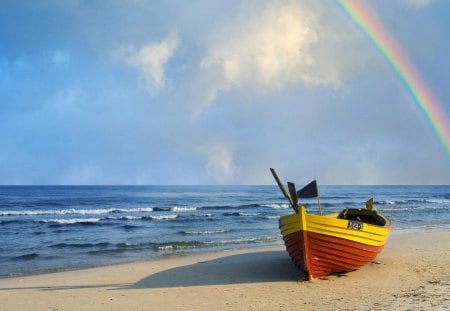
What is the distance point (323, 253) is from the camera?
34.7 feet

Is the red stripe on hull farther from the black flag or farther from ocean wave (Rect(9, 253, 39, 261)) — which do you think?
ocean wave (Rect(9, 253, 39, 261))

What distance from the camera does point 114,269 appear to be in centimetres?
1379

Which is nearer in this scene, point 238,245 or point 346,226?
point 346,226

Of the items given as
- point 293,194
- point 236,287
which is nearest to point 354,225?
point 293,194

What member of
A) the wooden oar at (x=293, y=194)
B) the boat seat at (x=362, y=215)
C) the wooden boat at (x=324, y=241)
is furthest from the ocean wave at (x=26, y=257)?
the boat seat at (x=362, y=215)

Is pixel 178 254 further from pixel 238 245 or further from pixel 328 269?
pixel 328 269

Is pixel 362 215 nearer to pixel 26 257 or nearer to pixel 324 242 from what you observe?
pixel 324 242

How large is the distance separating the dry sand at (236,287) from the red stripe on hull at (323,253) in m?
0.28

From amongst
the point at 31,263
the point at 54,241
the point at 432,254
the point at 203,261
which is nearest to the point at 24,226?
the point at 54,241

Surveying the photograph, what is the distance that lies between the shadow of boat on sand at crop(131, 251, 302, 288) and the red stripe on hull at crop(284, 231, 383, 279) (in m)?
0.63

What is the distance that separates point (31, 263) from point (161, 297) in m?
8.25

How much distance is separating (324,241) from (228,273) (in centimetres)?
310

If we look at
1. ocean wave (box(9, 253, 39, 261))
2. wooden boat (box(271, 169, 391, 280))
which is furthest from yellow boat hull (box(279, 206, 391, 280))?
ocean wave (box(9, 253, 39, 261))

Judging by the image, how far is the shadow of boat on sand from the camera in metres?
11.2
